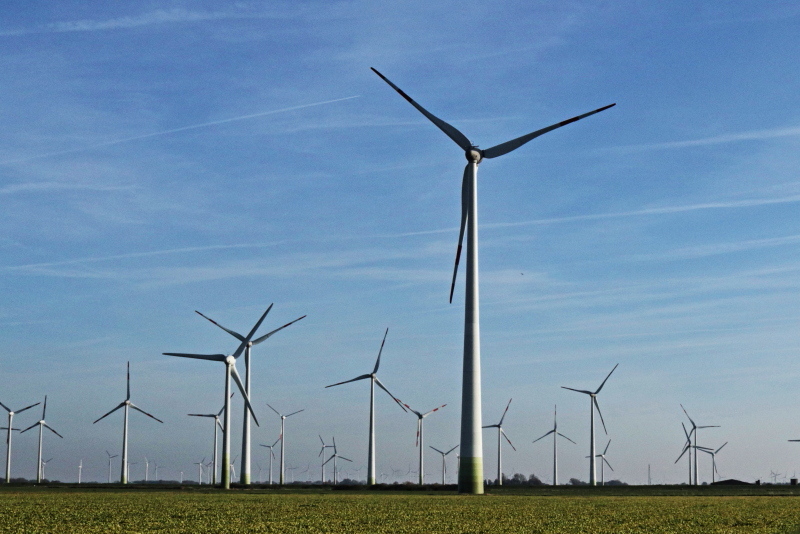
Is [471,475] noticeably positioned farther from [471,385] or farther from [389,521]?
[389,521]

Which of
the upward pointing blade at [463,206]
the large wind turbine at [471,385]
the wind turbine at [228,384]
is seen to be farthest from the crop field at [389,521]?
the wind turbine at [228,384]

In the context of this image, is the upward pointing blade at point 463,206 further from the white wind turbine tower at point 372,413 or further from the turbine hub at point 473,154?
the white wind turbine tower at point 372,413

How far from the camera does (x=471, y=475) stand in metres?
69.6

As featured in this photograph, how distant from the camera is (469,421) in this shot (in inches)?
2724

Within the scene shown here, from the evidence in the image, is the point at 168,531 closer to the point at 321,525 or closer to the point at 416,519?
the point at 321,525

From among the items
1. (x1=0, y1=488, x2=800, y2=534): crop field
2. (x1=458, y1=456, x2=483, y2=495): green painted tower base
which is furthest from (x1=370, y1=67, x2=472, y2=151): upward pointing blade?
(x1=0, y1=488, x2=800, y2=534): crop field

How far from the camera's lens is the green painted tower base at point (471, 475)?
69312 millimetres

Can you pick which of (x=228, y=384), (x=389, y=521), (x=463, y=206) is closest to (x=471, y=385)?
(x=463, y=206)

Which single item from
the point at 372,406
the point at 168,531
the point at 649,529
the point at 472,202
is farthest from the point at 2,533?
the point at 372,406

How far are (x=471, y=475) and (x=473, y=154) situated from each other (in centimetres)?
2747

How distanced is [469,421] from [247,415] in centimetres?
5829

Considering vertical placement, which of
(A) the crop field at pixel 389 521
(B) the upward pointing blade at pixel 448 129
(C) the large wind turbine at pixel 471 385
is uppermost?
(B) the upward pointing blade at pixel 448 129

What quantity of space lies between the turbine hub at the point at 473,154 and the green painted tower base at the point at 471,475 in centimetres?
2592

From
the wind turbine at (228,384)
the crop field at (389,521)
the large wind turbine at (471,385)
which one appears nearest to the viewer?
the crop field at (389,521)
